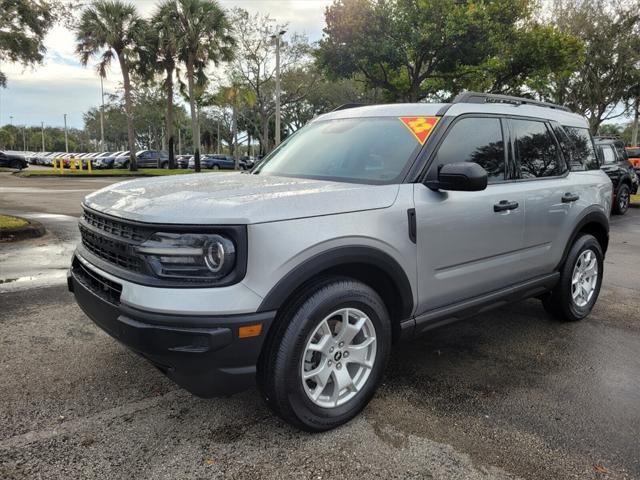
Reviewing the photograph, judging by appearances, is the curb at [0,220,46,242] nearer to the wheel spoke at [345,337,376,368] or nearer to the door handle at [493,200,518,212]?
the wheel spoke at [345,337,376,368]

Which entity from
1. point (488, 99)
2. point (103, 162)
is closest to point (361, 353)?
point (488, 99)

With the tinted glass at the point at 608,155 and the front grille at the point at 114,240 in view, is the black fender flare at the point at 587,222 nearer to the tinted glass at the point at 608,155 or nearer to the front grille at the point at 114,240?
the front grille at the point at 114,240

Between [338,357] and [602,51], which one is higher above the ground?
[602,51]

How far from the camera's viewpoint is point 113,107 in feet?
171

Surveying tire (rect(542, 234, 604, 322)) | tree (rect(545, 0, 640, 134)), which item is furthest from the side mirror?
tree (rect(545, 0, 640, 134))

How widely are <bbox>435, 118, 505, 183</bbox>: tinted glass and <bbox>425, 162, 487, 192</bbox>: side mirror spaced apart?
28 centimetres

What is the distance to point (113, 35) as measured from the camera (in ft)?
85.0

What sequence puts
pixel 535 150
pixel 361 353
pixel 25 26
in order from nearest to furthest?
pixel 361 353, pixel 535 150, pixel 25 26

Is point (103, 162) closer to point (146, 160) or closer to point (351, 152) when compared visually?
point (146, 160)

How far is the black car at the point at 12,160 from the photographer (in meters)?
32.6

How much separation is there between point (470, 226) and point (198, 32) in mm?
27067

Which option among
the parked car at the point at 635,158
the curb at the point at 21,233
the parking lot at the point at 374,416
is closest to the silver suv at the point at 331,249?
the parking lot at the point at 374,416

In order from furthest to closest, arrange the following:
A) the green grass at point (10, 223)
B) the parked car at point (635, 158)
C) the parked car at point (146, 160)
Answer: the parked car at point (146, 160), the parked car at point (635, 158), the green grass at point (10, 223)

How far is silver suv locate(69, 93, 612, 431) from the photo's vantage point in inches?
87.4
